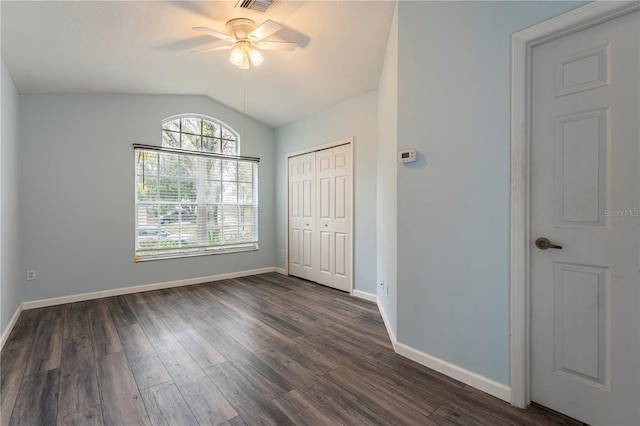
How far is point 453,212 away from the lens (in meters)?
1.91

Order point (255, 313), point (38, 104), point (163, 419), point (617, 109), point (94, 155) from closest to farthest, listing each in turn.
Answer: point (617, 109)
point (163, 419)
point (255, 313)
point (38, 104)
point (94, 155)

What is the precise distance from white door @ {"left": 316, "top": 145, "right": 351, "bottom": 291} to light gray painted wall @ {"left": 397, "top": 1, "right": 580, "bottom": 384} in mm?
1699

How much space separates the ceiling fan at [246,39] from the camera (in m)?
2.37

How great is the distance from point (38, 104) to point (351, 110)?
3.82 metres

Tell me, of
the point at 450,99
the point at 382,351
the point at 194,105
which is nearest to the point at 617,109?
the point at 450,99

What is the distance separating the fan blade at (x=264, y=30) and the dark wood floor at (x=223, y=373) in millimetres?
2660

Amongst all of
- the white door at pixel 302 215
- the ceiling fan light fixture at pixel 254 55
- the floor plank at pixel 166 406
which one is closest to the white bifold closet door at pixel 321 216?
the white door at pixel 302 215

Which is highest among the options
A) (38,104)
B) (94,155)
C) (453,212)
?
(38,104)

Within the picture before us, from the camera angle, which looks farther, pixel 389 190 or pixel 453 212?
pixel 389 190

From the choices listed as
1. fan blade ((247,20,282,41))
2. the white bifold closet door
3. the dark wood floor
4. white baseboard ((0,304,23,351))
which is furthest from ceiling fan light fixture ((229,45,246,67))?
white baseboard ((0,304,23,351))

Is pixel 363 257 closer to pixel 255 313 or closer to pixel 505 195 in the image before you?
pixel 255 313

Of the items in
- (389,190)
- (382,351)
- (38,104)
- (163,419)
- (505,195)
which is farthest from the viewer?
(38,104)

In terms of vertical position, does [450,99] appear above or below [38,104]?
below

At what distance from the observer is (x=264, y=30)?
2.36 meters
